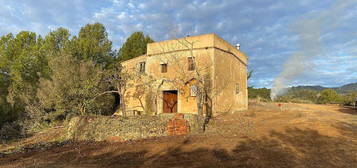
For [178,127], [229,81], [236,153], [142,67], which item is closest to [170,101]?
[142,67]

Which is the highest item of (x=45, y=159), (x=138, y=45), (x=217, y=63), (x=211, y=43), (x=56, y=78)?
(x=138, y=45)

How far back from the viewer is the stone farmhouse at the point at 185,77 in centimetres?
1430

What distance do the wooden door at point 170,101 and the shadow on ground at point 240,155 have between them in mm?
7538

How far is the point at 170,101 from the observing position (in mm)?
15828

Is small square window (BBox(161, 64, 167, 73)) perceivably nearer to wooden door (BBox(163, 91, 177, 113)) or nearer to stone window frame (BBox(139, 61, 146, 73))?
wooden door (BBox(163, 91, 177, 113))

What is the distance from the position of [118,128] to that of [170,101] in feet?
19.8

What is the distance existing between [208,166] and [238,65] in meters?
14.0

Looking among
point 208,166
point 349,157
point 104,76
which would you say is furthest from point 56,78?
point 349,157

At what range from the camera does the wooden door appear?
51.6 feet

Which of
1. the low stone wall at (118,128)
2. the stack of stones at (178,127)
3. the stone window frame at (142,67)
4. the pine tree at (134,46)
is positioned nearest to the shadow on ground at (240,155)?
the stack of stones at (178,127)

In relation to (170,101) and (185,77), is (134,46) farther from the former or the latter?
(185,77)

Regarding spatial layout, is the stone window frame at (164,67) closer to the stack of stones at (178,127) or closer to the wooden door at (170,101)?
the wooden door at (170,101)

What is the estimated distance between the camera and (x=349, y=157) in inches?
230

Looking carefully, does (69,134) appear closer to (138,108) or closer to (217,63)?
(138,108)
